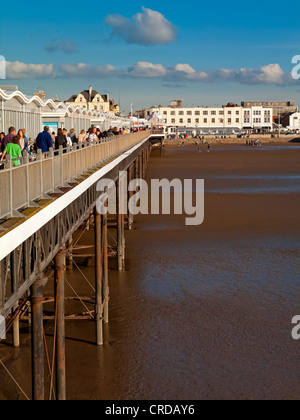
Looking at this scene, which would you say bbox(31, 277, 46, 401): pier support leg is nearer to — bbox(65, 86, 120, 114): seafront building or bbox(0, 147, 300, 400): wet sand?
bbox(0, 147, 300, 400): wet sand

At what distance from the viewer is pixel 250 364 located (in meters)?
12.7

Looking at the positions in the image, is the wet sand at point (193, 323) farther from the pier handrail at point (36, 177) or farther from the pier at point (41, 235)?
the pier handrail at point (36, 177)

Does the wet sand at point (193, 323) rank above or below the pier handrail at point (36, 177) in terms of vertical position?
below

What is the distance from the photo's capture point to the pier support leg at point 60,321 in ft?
33.4

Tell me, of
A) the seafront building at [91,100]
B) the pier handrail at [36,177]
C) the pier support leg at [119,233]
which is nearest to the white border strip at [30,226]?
the pier handrail at [36,177]

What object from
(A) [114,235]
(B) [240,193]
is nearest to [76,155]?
(A) [114,235]

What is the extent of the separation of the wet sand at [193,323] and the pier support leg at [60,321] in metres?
0.65

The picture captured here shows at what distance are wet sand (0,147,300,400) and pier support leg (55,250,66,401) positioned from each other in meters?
0.65

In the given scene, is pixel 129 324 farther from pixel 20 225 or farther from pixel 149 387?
pixel 20 225

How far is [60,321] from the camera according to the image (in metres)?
10.4

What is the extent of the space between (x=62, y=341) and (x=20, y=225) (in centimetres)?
372

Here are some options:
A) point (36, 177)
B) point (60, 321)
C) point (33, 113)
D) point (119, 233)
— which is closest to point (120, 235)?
point (119, 233)

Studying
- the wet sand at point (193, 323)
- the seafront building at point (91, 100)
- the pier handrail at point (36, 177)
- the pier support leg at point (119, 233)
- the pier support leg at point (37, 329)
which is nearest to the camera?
the pier handrail at point (36, 177)
